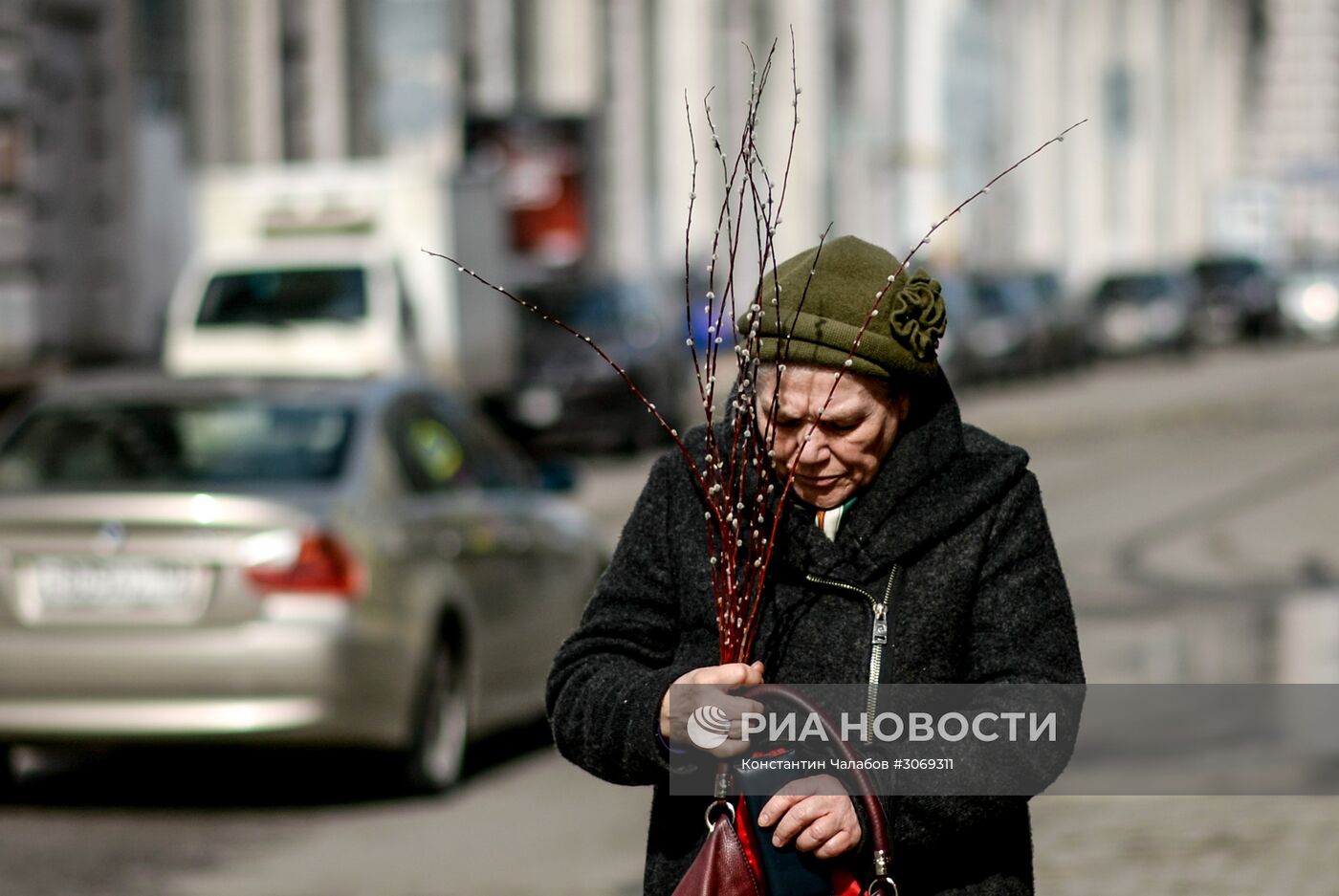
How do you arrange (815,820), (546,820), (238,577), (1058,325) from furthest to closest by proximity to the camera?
(1058,325)
(546,820)
(238,577)
(815,820)

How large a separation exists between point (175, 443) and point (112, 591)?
722mm

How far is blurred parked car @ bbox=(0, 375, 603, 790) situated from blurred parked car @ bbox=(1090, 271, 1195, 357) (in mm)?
38644

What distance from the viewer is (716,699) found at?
2846 mm

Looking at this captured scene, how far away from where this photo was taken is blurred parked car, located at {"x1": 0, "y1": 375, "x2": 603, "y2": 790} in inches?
307

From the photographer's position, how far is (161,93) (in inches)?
1203

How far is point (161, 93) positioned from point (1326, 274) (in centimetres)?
3126

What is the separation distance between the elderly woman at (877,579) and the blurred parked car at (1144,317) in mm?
43863

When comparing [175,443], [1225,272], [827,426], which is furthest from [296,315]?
[1225,272]

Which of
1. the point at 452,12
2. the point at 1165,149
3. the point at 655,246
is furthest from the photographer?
the point at 1165,149

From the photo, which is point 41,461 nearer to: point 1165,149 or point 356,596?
Result: point 356,596

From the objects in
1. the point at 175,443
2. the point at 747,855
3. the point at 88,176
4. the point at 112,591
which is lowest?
the point at 88,176

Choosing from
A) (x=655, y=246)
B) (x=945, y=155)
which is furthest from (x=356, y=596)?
(x=945, y=155)

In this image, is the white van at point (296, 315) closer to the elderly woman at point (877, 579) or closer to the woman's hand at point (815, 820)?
the elderly woman at point (877, 579)

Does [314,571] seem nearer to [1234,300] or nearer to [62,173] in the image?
[62,173]
